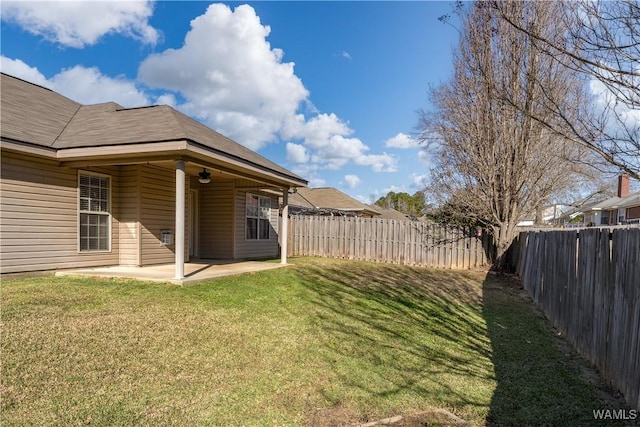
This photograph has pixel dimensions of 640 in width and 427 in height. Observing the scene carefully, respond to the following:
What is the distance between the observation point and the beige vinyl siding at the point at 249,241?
43.7 feet

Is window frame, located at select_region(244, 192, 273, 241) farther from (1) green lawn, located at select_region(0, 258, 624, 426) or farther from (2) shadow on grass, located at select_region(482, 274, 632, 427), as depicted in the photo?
(2) shadow on grass, located at select_region(482, 274, 632, 427)

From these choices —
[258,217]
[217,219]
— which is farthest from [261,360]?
[258,217]

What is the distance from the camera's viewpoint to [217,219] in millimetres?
13305

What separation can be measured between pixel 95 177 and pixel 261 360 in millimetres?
6868

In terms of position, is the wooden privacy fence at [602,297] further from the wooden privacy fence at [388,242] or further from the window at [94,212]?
the window at [94,212]

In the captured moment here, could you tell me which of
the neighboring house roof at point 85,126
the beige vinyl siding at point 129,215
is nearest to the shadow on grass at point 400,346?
the neighboring house roof at point 85,126

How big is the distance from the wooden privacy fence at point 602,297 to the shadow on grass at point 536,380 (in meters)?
0.24

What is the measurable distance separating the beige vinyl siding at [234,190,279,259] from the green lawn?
578 cm

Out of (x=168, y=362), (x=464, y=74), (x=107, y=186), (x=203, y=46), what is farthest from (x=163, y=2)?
(x=168, y=362)

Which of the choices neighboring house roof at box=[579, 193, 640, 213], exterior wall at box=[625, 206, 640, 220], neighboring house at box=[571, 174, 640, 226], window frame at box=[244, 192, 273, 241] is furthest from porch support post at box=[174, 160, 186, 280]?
exterior wall at box=[625, 206, 640, 220]

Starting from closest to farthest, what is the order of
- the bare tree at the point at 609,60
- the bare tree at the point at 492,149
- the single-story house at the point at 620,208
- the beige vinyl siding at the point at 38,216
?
the bare tree at the point at 609,60 → the beige vinyl siding at the point at 38,216 → the bare tree at the point at 492,149 → the single-story house at the point at 620,208

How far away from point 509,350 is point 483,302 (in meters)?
Result: 3.49
